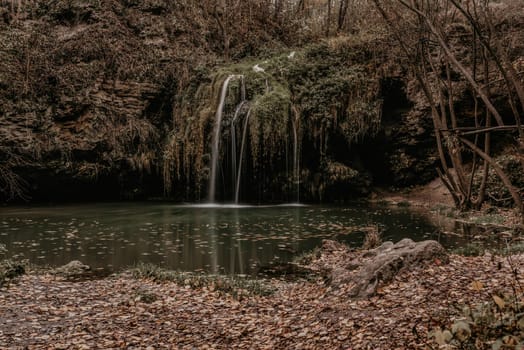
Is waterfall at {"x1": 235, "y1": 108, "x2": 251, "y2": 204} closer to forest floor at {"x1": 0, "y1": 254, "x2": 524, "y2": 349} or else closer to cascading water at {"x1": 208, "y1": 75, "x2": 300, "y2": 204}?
cascading water at {"x1": 208, "y1": 75, "x2": 300, "y2": 204}

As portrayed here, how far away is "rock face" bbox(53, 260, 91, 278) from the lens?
8156 millimetres

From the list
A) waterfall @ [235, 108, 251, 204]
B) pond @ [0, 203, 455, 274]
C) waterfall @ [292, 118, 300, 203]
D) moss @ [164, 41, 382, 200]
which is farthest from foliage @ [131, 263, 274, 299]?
waterfall @ [292, 118, 300, 203]

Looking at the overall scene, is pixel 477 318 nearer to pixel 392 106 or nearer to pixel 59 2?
pixel 392 106

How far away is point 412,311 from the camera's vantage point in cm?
494

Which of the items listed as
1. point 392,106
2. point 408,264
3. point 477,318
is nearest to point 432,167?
point 392,106

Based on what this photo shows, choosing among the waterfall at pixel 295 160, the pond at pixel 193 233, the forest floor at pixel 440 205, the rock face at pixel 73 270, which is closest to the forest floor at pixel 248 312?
the rock face at pixel 73 270

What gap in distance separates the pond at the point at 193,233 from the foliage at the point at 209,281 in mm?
669

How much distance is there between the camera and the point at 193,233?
12297mm

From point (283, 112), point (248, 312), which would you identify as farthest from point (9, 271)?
point (283, 112)

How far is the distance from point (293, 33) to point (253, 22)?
8.40 ft

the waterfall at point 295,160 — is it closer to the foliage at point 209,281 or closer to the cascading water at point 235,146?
the cascading water at point 235,146

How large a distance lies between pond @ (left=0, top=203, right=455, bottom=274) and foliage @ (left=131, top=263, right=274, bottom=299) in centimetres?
67

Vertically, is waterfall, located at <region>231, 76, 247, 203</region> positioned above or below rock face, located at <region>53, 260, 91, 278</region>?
above

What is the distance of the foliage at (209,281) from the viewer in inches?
280
